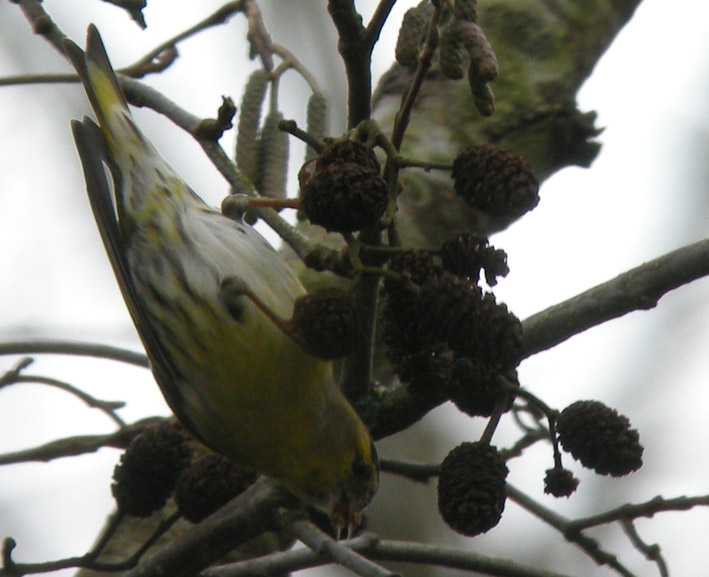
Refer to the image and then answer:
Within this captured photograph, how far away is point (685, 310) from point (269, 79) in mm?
4311

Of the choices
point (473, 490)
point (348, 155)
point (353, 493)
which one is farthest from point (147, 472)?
point (348, 155)

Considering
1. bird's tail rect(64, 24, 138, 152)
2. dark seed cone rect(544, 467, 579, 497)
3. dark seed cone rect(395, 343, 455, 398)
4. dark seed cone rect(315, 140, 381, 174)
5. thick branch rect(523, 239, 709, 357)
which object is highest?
bird's tail rect(64, 24, 138, 152)

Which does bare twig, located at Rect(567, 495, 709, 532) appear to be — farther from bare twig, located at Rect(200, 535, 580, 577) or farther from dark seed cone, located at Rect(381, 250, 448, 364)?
dark seed cone, located at Rect(381, 250, 448, 364)

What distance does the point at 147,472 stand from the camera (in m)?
1.99

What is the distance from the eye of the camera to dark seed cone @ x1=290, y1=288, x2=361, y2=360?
1.42 m

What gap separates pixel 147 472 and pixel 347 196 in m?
0.92

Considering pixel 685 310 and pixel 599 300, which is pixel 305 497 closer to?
pixel 599 300

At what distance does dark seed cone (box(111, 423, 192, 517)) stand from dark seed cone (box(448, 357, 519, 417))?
26.9 inches

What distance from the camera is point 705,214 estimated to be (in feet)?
19.5

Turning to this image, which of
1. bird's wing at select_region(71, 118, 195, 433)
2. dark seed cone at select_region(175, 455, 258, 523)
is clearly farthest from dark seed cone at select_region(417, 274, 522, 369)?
bird's wing at select_region(71, 118, 195, 433)

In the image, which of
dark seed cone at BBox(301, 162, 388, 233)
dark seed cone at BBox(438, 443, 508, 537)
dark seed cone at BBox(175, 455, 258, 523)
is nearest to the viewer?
dark seed cone at BBox(301, 162, 388, 233)

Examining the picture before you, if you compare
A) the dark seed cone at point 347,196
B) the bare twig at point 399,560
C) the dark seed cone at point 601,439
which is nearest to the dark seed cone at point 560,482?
the dark seed cone at point 601,439

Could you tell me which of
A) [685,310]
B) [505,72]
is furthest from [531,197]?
[685,310]

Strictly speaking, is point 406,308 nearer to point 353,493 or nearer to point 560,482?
point 560,482
